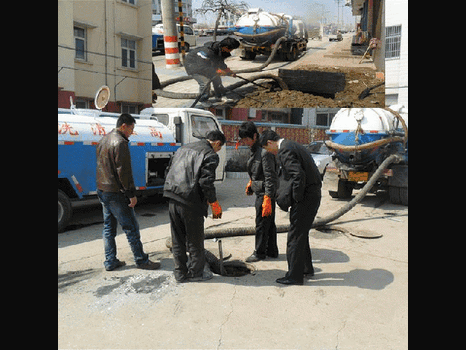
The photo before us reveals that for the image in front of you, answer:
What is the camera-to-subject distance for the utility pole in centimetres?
423

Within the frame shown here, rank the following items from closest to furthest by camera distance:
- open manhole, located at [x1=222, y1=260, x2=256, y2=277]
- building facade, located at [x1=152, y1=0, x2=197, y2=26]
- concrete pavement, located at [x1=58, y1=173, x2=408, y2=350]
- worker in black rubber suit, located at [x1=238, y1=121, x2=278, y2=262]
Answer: concrete pavement, located at [x1=58, y1=173, x2=408, y2=350], building facade, located at [x1=152, y1=0, x2=197, y2=26], open manhole, located at [x1=222, y1=260, x2=256, y2=277], worker in black rubber suit, located at [x1=238, y1=121, x2=278, y2=262]

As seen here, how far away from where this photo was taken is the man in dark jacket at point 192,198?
3.97 metres

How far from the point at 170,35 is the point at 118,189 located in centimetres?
171

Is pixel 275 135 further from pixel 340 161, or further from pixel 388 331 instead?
pixel 340 161

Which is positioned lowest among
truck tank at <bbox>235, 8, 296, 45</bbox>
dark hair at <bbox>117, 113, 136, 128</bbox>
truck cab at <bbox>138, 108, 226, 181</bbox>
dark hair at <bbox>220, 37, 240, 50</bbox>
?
dark hair at <bbox>117, 113, 136, 128</bbox>

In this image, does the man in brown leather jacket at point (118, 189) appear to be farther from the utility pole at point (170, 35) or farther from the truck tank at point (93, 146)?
the truck tank at point (93, 146)

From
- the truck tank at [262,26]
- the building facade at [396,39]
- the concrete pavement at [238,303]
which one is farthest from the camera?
the building facade at [396,39]

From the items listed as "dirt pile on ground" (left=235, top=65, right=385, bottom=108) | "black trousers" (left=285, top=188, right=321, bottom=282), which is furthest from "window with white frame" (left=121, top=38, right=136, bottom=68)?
"black trousers" (left=285, top=188, right=321, bottom=282)

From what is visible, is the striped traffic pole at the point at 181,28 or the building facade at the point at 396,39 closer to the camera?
the striped traffic pole at the point at 181,28

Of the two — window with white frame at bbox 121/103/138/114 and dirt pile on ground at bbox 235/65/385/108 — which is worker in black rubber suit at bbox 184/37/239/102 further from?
window with white frame at bbox 121/103/138/114

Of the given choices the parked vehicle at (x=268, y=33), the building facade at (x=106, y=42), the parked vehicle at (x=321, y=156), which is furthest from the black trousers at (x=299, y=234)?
the parked vehicle at (x=321, y=156)

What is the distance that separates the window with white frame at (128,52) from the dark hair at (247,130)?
1.65 metres

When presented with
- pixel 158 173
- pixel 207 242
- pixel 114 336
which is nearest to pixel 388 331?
pixel 114 336

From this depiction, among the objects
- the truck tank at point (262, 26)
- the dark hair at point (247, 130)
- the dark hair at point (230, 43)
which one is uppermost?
the truck tank at point (262, 26)
